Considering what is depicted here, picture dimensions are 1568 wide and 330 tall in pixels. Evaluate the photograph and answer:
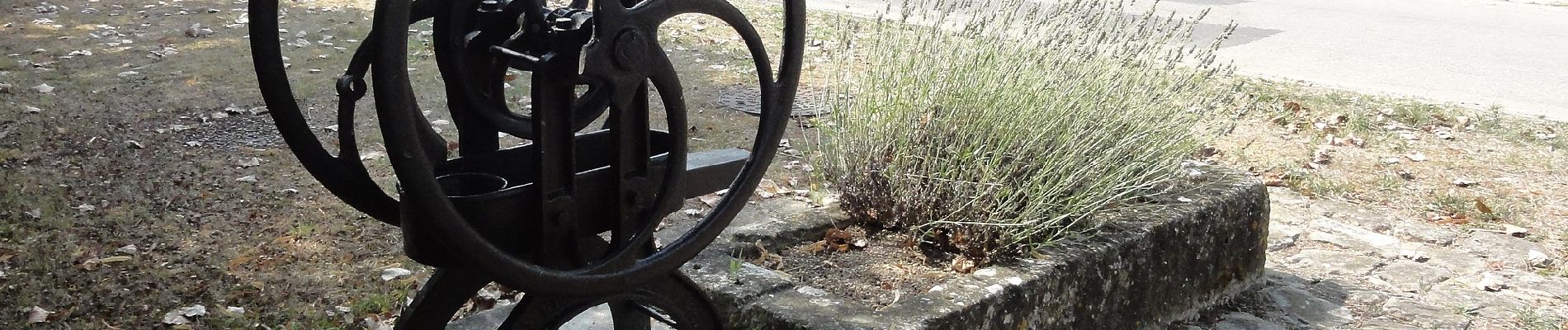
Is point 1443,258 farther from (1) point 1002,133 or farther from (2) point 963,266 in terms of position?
(2) point 963,266

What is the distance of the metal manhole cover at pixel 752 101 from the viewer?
6.11 m

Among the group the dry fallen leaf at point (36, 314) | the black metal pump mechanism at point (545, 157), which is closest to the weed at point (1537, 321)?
the black metal pump mechanism at point (545, 157)

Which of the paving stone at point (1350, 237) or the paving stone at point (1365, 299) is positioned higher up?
the paving stone at point (1365, 299)

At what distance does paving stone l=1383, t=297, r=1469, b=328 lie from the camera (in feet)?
12.1

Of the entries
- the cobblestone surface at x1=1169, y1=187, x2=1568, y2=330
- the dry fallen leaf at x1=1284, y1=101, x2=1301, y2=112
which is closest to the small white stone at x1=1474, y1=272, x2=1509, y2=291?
the cobblestone surface at x1=1169, y1=187, x2=1568, y2=330

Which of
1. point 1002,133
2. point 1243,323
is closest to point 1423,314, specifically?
point 1243,323

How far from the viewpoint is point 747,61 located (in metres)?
7.33

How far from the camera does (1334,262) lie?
423cm

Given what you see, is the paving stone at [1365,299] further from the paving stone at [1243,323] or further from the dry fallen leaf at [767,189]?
the dry fallen leaf at [767,189]

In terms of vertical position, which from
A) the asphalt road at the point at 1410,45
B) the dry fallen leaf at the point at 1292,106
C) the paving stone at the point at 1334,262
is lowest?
the asphalt road at the point at 1410,45

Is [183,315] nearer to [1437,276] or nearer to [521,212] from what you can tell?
[521,212]

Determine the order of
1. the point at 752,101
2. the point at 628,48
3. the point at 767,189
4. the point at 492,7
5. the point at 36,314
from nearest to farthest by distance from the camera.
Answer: the point at 628,48 → the point at 492,7 → the point at 36,314 → the point at 767,189 → the point at 752,101

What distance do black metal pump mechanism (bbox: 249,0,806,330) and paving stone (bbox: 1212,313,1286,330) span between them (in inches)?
71.8

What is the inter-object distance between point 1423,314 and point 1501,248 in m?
0.98
